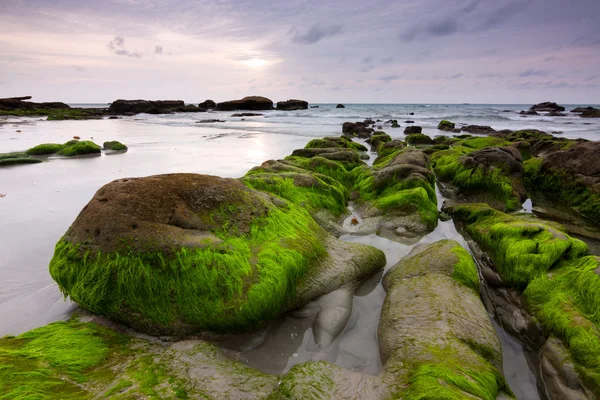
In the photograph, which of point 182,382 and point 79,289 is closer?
point 182,382

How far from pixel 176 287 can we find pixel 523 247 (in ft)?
14.4

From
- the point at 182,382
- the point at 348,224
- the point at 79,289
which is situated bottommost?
the point at 348,224

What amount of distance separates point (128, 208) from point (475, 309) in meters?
3.93

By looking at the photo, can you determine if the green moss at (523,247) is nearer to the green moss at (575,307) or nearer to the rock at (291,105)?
the green moss at (575,307)

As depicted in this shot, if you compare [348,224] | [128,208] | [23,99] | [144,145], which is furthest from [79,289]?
[23,99]

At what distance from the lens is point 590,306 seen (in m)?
3.10

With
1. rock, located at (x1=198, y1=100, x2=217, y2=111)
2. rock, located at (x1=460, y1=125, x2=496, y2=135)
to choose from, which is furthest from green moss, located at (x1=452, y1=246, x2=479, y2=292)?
rock, located at (x1=198, y1=100, x2=217, y2=111)

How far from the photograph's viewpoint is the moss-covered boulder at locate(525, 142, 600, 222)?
23.5 ft

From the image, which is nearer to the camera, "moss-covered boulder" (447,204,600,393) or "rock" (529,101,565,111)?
"moss-covered boulder" (447,204,600,393)

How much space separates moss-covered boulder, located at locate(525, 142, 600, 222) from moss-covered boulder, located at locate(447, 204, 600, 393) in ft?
12.2

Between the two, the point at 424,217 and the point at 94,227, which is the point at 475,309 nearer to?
the point at 424,217

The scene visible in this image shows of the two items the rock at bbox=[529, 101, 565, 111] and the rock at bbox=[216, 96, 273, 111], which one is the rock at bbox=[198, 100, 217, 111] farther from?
the rock at bbox=[529, 101, 565, 111]

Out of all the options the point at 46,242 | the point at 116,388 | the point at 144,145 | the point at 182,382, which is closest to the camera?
the point at 116,388

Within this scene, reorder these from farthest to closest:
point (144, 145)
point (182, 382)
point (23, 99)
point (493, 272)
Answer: point (23, 99) → point (144, 145) → point (493, 272) → point (182, 382)
